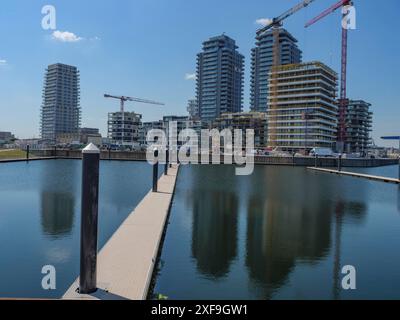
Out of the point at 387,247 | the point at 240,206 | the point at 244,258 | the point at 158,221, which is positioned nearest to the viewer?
the point at 244,258

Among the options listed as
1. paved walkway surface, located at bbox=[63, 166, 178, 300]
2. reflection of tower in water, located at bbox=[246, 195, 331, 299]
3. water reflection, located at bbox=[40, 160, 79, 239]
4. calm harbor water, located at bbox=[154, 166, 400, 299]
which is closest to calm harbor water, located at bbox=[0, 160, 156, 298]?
water reflection, located at bbox=[40, 160, 79, 239]

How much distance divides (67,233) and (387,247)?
16.0 meters

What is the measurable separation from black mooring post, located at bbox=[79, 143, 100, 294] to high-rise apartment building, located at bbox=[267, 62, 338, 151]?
145908 millimetres

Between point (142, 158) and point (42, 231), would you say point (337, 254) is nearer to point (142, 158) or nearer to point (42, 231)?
point (42, 231)

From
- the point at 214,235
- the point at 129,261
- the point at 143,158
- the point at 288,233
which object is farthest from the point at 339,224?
the point at 143,158

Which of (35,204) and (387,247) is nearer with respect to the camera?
(387,247)

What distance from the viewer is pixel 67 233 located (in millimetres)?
18312

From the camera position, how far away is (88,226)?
985cm

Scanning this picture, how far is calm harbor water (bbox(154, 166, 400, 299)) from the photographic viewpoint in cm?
1221

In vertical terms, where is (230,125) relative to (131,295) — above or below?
above

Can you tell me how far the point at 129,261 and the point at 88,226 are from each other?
3382 mm
